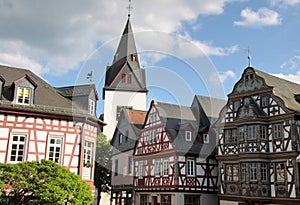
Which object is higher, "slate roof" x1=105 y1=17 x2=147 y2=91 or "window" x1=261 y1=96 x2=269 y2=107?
"slate roof" x1=105 y1=17 x2=147 y2=91

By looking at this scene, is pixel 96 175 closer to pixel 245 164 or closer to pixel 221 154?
pixel 221 154

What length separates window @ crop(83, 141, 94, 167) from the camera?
1989 centimetres

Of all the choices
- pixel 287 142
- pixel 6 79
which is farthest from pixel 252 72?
pixel 6 79

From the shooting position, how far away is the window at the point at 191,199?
2736 cm

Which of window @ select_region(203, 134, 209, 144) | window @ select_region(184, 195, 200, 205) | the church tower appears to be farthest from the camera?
the church tower

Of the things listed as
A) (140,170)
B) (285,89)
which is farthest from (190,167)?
(285,89)

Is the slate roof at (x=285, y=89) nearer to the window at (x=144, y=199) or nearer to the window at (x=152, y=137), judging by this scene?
the window at (x=152, y=137)

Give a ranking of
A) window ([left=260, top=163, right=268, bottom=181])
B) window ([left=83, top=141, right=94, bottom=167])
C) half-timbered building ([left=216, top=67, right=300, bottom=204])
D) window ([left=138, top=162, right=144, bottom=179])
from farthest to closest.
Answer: window ([left=138, top=162, right=144, bottom=179])
window ([left=260, top=163, right=268, bottom=181])
half-timbered building ([left=216, top=67, right=300, bottom=204])
window ([left=83, top=141, right=94, bottom=167])

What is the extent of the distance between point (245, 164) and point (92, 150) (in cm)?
1084

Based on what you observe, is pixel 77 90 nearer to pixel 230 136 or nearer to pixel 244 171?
pixel 230 136

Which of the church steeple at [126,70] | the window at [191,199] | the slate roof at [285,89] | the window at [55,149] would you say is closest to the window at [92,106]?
the window at [55,149]

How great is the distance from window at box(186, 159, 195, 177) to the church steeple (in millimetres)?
21140

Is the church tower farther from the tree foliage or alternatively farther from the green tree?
the tree foliage

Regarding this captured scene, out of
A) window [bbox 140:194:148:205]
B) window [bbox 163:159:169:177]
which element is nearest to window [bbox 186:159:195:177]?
window [bbox 163:159:169:177]
